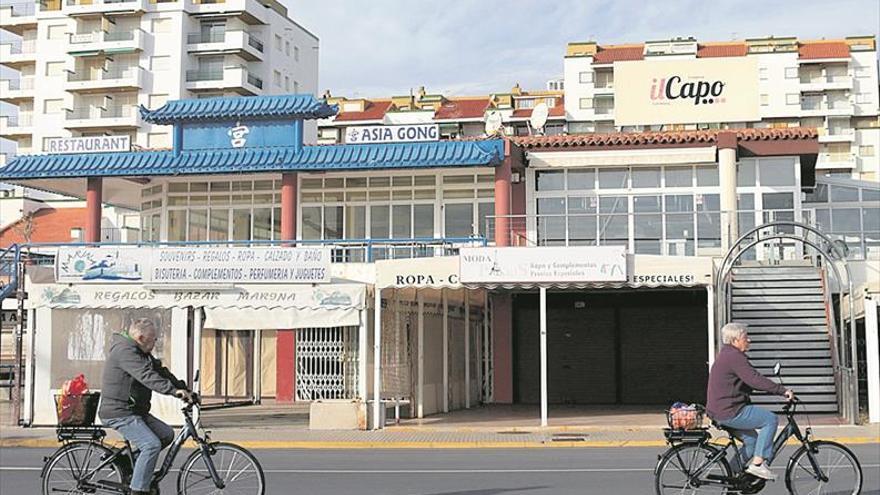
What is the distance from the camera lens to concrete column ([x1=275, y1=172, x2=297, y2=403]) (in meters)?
28.6

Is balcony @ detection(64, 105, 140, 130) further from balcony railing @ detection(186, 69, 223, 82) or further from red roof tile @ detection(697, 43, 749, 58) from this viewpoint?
red roof tile @ detection(697, 43, 749, 58)

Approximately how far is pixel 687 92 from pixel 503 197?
19.9ft

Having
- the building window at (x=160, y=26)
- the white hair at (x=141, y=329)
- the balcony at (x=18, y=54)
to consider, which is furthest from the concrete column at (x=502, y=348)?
the balcony at (x=18, y=54)

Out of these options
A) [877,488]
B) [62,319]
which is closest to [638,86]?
[62,319]

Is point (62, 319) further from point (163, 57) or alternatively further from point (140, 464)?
point (163, 57)

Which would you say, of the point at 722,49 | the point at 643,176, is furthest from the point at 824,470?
the point at 722,49

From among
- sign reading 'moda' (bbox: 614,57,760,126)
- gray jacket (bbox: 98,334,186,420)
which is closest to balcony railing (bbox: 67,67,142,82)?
sign reading 'moda' (bbox: 614,57,760,126)

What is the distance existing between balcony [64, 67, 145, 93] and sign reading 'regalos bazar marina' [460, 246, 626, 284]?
199 ft

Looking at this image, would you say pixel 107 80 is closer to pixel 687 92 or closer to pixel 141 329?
pixel 687 92

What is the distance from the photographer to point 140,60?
255ft

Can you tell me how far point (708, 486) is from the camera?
9.66 meters

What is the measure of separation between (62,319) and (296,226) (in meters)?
8.87

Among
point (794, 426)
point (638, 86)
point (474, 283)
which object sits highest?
point (638, 86)

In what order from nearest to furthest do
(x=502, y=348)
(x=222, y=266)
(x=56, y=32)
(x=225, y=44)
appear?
(x=222, y=266) → (x=502, y=348) → (x=225, y=44) → (x=56, y=32)
